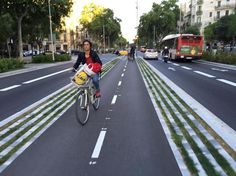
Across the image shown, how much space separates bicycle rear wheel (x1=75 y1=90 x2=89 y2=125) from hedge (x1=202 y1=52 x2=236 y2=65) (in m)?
24.5

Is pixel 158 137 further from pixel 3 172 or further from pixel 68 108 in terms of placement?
pixel 68 108

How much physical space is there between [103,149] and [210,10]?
311 feet

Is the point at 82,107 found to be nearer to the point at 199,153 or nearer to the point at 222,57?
the point at 199,153

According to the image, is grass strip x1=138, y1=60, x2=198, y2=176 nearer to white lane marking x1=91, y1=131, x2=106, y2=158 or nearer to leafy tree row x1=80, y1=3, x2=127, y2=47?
white lane marking x1=91, y1=131, x2=106, y2=158

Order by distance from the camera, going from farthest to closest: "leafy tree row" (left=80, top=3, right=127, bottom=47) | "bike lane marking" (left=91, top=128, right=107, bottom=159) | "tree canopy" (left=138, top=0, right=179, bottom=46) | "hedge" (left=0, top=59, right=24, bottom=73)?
1. "tree canopy" (left=138, top=0, right=179, bottom=46)
2. "leafy tree row" (left=80, top=3, right=127, bottom=47)
3. "hedge" (left=0, top=59, right=24, bottom=73)
4. "bike lane marking" (left=91, top=128, right=107, bottom=159)

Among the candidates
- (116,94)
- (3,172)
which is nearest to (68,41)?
(116,94)

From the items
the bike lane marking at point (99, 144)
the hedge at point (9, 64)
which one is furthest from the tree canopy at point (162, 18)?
the bike lane marking at point (99, 144)

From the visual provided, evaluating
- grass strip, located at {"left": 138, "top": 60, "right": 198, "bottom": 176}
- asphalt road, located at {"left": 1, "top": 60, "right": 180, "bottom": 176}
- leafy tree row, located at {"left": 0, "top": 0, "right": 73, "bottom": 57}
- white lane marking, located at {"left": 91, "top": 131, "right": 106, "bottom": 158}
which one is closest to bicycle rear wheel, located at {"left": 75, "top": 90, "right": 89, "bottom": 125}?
asphalt road, located at {"left": 1, "top": 60, "right": 180, "bottom": 176}

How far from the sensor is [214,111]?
906 cm

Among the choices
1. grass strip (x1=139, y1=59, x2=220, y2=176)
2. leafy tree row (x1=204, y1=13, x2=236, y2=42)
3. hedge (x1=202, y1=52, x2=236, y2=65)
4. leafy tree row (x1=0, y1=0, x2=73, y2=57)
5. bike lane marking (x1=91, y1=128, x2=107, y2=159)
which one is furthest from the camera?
leafy tree row (x1=204, y1=13, x2=236, y2=42)

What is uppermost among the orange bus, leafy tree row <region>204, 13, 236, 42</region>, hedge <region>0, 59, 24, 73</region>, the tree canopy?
the tree canopy

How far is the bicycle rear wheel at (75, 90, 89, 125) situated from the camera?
25.3 ft

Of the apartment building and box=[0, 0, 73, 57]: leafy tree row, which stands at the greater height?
the apartment building

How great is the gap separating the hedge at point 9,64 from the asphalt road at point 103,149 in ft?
61.4
